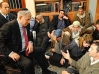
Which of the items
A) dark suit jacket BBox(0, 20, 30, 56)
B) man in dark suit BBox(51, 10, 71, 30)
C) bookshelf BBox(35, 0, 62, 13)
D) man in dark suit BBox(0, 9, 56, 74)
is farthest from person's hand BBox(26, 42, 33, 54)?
bookshelf BBox(35, 0, 62, 13)

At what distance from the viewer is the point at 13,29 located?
7.06 ft

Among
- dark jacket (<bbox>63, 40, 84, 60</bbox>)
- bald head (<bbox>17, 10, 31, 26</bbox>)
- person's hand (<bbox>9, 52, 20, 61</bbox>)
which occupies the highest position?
bald head (<bbox>17, 10, 31, 26</bbox>)

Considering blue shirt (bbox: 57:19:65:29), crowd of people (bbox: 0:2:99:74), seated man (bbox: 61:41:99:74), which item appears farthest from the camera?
blue shirt (bbox: 57:19:65:29)

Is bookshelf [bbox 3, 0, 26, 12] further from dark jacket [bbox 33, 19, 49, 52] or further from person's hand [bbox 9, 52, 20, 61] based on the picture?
person's hand [bbox 9, 52, 20, 61]

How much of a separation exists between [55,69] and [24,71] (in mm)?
832

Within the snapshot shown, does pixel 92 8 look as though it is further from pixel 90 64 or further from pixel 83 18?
pixel 90 64

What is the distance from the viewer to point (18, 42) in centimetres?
223

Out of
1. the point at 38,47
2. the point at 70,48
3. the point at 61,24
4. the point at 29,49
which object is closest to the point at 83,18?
the point at 61,24

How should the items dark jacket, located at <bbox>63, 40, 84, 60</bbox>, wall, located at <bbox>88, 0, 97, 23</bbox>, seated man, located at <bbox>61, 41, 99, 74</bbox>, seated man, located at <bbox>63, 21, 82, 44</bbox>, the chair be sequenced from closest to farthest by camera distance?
seated man, located at <bbox>61, 41, 99, 74</bbox> < the chair < dark jacket, located at <bbox>63, 40, 84, 60</bbox> < seated man, located at <bbox>63, 21, 82, 44</bbox> < wall, located at <bbox>88, 0, 97, 23</bbox>

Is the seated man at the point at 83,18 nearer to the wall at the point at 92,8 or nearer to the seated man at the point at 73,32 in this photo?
the wall at the point at 92,8

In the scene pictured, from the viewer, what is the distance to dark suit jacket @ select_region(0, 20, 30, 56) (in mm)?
2092

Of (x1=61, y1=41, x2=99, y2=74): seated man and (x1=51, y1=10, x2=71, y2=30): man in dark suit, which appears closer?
(x1=61, y1=41, x2=99, y2=74): seated man

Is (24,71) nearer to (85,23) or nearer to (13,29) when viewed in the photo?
(13,29)

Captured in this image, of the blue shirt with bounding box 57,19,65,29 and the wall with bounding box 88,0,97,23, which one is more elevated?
the wall with bounding box 88,0,97,23
